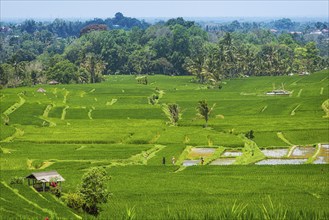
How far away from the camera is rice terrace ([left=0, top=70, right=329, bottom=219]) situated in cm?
2875

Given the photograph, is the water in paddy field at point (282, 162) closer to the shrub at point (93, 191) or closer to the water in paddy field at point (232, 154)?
the water in paddy field at point (232, 154)

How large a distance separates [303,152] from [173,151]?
9.48 m

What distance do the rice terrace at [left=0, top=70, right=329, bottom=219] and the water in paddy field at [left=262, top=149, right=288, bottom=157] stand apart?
74 millimetres

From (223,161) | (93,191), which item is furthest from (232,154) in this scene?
(93,191)

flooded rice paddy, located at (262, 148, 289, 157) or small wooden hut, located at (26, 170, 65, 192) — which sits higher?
small wooden hut, located at (26, 170, 65, 192)

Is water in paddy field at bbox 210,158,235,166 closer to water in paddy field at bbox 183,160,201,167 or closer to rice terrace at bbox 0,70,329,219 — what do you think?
rice terrace at bbox 0,70,329,219

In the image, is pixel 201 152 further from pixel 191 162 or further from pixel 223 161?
pixel 191 162

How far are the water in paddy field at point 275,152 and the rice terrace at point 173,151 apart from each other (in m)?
0.07

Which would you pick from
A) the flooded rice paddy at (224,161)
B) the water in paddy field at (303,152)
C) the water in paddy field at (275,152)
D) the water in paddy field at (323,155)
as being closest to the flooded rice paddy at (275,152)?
the water in paddy field at (275,152)

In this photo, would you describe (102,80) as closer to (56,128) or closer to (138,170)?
(56,128)

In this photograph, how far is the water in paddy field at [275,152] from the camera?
4681cm

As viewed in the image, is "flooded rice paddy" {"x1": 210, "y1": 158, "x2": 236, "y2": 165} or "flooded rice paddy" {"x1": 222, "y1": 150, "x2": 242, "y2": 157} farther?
"flooded rice paddy" {"x1": 222, "y1": 150, "x2": 242, "y2": 157}

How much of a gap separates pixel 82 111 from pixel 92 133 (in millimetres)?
16618

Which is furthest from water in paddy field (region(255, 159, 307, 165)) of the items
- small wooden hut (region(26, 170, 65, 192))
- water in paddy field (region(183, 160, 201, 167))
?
small wooden hut (region(26, 170, 65, 192))
